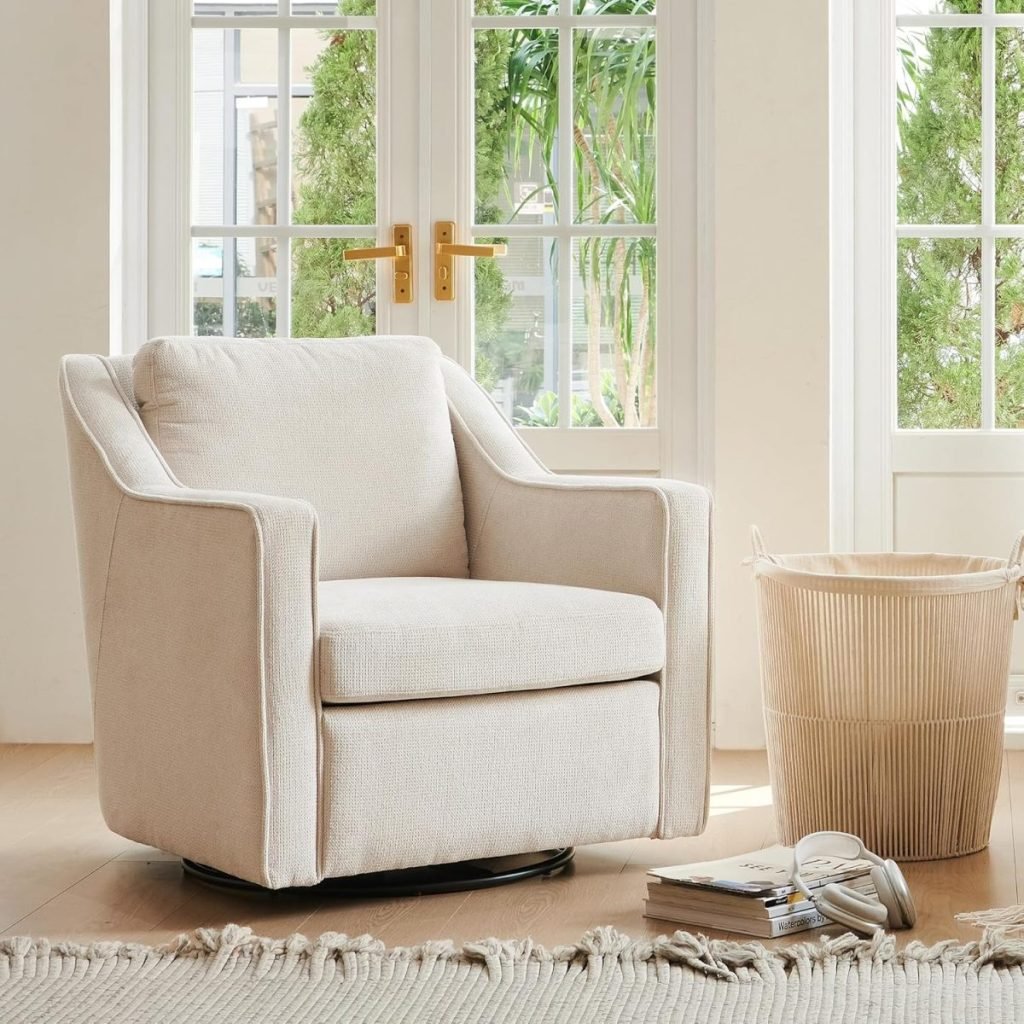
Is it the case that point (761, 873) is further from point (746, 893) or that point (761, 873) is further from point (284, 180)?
point (284, 180)

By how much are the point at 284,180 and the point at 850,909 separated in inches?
91.5

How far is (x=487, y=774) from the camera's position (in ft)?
7.45

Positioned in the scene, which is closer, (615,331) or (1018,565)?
(1018,565)

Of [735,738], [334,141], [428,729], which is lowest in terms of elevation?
[735,738]

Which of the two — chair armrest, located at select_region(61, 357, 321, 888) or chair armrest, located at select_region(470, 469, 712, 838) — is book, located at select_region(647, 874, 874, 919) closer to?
chair armrest, located at select_region(470, 469, 712, 838)

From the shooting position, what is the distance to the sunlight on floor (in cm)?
294

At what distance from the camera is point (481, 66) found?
12.1 ft

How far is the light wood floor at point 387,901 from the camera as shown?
2.14 m

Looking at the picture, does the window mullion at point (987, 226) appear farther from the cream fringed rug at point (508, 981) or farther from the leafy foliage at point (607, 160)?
the cream fringed rug at point (508, 981)

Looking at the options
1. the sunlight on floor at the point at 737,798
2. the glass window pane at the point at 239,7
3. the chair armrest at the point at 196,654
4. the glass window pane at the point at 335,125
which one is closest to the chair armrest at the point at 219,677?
the chair armrest at the point at 196,654

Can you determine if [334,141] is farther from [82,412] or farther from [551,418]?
[82,412]

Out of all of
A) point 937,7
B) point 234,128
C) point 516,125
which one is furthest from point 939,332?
point 234,128

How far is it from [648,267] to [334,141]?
0.81 metres

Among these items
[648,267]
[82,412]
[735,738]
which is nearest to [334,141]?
[648,267]
